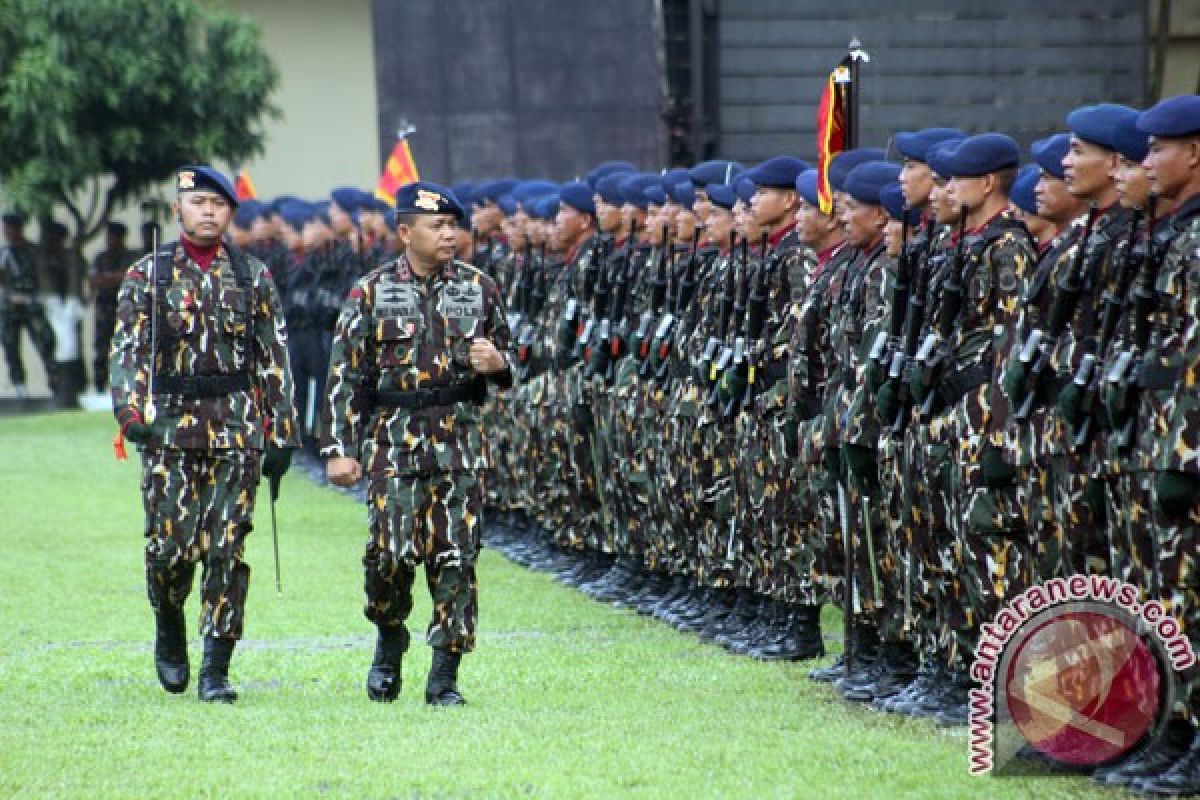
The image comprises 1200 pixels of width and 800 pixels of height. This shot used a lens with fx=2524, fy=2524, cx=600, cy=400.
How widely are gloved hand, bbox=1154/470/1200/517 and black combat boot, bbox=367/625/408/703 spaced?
3543 mm

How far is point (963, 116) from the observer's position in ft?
63.5

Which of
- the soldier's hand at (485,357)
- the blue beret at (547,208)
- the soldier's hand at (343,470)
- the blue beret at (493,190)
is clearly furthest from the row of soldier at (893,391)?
the blue beret at (493,190)

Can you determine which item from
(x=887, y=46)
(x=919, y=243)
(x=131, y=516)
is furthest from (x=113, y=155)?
(x=919, y=243)

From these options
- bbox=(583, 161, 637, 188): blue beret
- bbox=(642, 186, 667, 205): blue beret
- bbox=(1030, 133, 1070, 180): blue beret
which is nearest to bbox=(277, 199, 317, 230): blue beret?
bbox=(583, 161, 637, 188): blue beret

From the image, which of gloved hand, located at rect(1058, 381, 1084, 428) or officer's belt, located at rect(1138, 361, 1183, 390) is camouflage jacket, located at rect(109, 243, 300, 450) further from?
officer's belt, located at rect(1138, 361, 1183, 390)

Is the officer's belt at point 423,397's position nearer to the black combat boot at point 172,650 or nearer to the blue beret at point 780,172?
the black combat boot at point 172,650

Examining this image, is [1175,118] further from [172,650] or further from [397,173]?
[397,173]

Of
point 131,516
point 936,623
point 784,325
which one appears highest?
point 784,325

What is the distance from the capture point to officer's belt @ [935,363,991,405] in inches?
375

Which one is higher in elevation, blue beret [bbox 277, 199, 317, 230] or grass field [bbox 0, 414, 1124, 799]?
blue beret [bbox 277, 199, 317, 230]

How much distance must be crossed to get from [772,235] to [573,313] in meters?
3.11

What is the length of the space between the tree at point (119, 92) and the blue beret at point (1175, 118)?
67.6 ft

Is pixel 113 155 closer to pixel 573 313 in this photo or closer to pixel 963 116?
pixel 963 116

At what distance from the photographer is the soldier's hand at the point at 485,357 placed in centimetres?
1006
